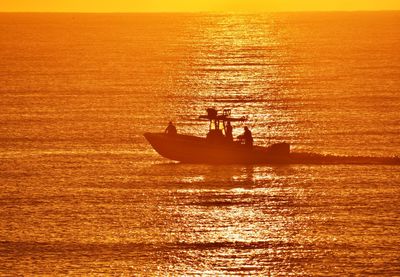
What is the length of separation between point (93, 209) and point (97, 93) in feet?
217

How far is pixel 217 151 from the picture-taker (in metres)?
84.2

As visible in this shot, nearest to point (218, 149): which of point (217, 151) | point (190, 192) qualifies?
point (217, 151)

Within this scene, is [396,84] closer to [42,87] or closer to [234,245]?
[42,87]

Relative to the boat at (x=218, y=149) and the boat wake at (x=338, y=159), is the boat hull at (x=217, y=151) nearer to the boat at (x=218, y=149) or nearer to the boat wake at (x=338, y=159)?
the boat at (x=218, y=149)

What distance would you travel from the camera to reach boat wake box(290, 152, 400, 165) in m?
84.4

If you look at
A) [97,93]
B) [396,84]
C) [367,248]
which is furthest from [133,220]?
[396,84]

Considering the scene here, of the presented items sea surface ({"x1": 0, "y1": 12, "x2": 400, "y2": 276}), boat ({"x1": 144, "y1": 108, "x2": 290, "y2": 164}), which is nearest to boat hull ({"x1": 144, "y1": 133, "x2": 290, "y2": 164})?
boat ({"x1": 144, "y1": 108, "x2": 290, "y2": 164})

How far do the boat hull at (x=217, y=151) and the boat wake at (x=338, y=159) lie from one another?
1084mm

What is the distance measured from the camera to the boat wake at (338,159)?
84438mm

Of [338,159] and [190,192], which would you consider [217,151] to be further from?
[338,159]

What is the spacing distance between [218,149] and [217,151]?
0.62ft

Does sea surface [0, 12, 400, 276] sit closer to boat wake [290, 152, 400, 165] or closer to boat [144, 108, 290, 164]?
boat wake [290, 152, 400, 165]

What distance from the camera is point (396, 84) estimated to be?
5719 inches

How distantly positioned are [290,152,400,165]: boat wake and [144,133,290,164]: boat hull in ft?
3.56
